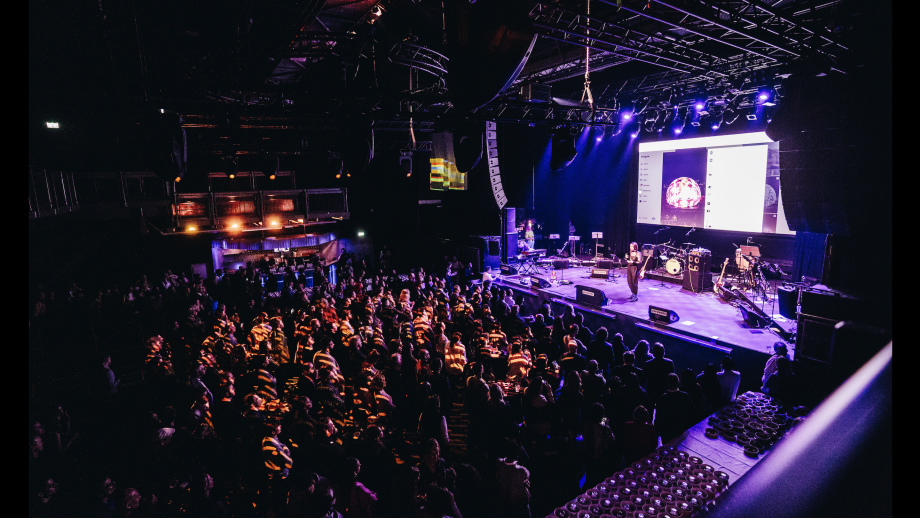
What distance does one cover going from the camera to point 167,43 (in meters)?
7.77

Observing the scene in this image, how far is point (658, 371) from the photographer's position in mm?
5258

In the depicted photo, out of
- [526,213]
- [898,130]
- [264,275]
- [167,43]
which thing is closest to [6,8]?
[898,130]

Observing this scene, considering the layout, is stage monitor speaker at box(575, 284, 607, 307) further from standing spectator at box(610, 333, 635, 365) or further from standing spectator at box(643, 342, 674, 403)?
standing spectator at box(643, 342, 674, 403)

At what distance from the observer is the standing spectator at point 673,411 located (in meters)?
4.62

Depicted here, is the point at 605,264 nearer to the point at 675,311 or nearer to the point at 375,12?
the point at 675,311

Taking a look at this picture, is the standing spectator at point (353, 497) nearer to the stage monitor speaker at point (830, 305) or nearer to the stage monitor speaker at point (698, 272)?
the stage monitor speaker at point (830, 305)

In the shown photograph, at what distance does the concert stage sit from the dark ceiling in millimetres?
4136

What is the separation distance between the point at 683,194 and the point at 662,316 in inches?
298

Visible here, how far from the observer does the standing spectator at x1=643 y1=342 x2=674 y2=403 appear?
17.0ft

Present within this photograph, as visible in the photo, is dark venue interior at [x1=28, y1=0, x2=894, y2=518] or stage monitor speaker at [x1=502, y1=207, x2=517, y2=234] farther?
stage monitor speaker at [x1=502, y1=207, x2=517, y2=234]

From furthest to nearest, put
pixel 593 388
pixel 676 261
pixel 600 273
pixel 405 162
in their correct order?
pixel 600 273, pixel 676 261, pixel 405 162, pixel 593 388

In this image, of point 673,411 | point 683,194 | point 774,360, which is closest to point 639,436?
point 673,411

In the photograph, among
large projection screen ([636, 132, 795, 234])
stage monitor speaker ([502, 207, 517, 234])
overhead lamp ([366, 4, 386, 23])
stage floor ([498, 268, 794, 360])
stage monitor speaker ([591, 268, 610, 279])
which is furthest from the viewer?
stage monitor speaker ([502, 207, 517, 234])

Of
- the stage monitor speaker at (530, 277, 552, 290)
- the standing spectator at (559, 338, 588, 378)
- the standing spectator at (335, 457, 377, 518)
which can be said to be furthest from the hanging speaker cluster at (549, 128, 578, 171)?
the standing spectator at (335, 457, 377, 518)
